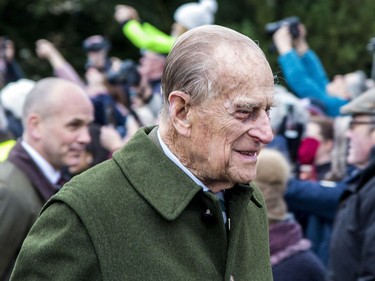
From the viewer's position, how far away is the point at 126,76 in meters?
9.69

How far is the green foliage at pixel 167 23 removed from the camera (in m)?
17.5

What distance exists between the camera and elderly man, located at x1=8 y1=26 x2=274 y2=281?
2828 millimetres

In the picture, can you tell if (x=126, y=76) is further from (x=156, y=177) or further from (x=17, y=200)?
(x=156, y=177)

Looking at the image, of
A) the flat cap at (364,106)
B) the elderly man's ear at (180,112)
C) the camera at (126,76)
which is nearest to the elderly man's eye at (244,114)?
the elderly man's ear at (180,112)

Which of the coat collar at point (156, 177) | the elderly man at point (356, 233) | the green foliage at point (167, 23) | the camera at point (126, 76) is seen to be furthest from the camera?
the green foliage at point (167, 23)

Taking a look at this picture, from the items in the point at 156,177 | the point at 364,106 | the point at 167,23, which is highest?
the point at 156,177

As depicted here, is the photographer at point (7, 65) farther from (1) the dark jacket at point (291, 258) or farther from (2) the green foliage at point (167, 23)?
(1) the dark jacket at point (291, 258)

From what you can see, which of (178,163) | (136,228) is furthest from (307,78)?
(136,228)

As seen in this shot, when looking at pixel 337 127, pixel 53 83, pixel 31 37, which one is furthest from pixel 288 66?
pixel 31 37

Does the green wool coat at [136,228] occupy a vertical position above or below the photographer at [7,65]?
above

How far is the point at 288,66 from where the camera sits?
8.79 meters

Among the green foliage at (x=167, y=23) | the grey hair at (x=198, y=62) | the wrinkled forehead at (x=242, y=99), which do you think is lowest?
the green foliage at (x=167, y=23)

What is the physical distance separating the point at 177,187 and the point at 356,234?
268 centimetres

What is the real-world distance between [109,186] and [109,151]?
4.53 meters
